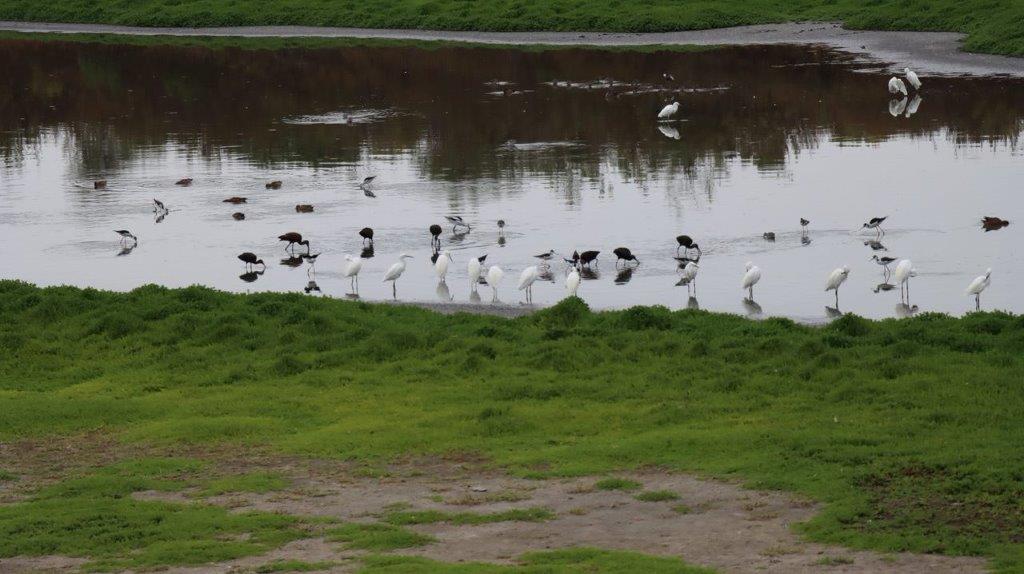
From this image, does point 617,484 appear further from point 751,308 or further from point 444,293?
point 444,293

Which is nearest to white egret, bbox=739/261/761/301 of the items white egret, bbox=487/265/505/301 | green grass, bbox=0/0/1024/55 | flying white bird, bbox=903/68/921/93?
white egret, bbox=487/265/505/301

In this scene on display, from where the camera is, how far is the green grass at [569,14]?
62.7 m

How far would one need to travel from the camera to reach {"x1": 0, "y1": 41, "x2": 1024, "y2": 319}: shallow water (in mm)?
27016

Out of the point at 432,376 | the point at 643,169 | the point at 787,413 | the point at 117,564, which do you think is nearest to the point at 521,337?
the point at 432,376

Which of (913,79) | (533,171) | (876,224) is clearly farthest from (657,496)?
(913,79)

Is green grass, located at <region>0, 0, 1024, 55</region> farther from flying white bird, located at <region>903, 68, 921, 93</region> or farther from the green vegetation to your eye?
the green vegetation

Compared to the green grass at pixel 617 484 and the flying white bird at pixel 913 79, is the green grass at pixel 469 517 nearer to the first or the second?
the green grass at pixel 617 484

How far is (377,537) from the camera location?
13.5m

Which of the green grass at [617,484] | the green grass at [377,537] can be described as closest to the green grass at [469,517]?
the green grass at [377,537]

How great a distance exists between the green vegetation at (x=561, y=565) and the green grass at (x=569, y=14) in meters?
47.7

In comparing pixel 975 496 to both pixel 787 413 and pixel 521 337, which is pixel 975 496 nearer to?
pixel 787 413

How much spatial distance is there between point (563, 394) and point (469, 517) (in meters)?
4.65

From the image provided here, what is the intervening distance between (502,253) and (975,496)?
1538cm

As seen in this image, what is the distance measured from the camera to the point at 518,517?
1404cm
